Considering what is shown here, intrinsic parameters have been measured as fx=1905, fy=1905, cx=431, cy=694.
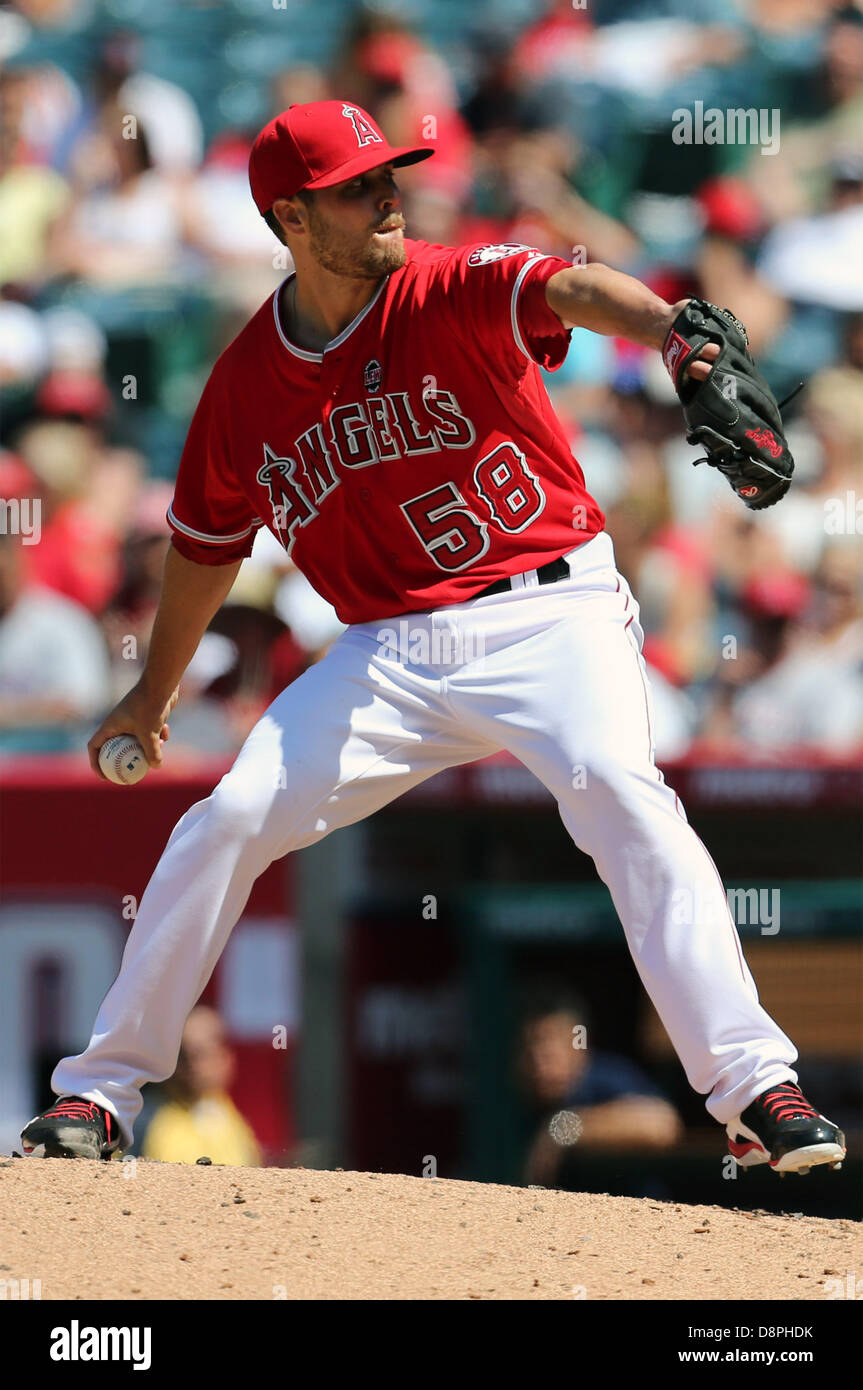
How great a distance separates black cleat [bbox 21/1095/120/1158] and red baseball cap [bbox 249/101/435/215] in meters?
1.75

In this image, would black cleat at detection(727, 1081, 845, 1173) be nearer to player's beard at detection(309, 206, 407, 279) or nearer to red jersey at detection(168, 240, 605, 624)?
red jersey at detection(168, 240, 605, 624)

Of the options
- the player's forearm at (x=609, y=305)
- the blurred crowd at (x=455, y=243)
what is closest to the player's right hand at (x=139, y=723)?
the player's forearm at (x=609, y=305)

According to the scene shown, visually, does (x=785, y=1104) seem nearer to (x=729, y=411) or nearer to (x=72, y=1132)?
(x=729, y=411)

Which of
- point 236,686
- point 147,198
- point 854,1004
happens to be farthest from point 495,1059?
point 147,198

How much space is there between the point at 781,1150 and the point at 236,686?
359 centimetres

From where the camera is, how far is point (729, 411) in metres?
3.09

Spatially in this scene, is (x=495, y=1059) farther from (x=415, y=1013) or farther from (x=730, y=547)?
(x=730, y=547)

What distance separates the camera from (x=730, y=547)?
7.36 metres

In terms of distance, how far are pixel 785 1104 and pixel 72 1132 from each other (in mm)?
1346

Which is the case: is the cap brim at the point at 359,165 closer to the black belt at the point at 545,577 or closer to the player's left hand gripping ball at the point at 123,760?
the black belt at the point at 545,577

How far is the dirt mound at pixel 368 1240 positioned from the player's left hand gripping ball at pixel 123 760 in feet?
2.49

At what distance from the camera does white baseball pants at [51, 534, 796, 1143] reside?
3359mm

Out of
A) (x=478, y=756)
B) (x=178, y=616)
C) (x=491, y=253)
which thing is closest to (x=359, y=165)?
(x=491, y=253)

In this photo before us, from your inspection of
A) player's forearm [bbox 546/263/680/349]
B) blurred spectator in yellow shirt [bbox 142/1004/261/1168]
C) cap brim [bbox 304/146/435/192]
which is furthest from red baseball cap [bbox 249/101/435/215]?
blurred spectator in yellow shirt [bbox 142/1004/261/1168]
